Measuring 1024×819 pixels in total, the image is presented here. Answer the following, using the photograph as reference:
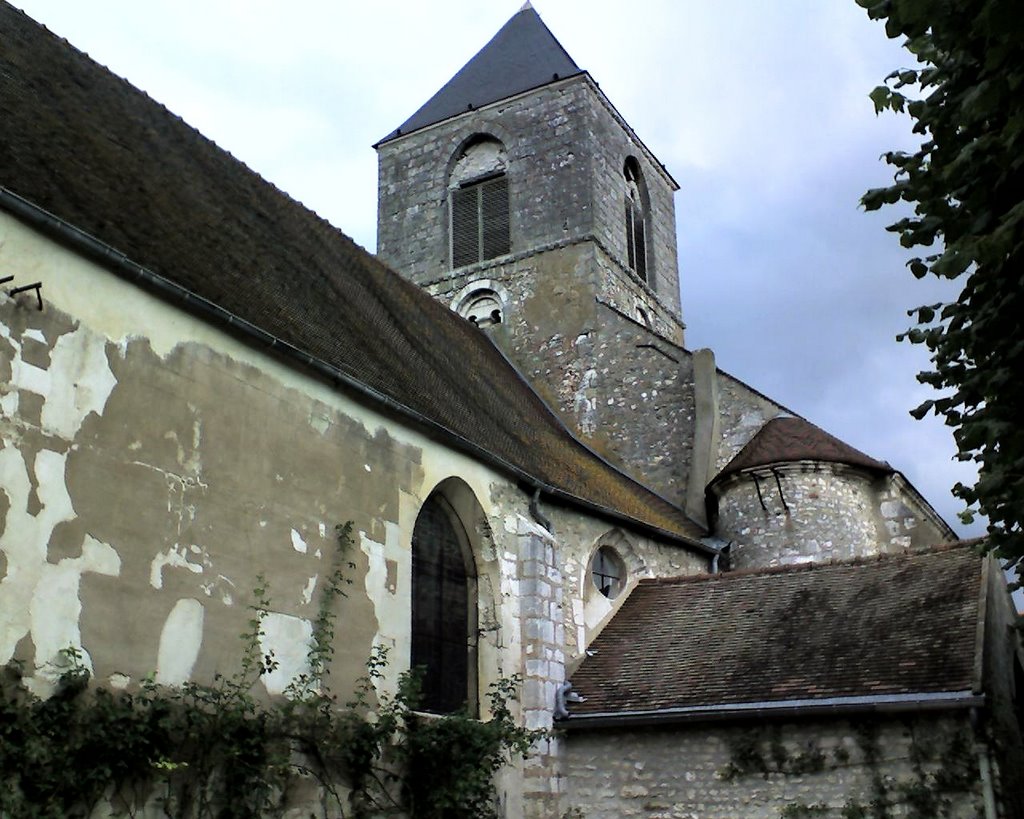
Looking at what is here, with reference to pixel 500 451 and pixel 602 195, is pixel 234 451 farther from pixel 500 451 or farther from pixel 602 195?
pixel 602 195

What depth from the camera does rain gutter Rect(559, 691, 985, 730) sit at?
818 centimetres

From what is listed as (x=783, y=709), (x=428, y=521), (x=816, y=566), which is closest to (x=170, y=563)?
(x=428, y=521)

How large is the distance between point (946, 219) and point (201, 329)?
200 inches

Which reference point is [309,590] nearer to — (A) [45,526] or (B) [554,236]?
(A) [45,526]

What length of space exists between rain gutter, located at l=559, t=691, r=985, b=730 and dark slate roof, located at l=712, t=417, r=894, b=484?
5.35m

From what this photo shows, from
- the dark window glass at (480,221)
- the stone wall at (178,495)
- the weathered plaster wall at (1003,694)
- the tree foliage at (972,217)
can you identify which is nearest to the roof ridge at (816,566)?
the weathered plaster wall at (1003,694)

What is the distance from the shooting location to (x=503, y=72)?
2094 centimetres

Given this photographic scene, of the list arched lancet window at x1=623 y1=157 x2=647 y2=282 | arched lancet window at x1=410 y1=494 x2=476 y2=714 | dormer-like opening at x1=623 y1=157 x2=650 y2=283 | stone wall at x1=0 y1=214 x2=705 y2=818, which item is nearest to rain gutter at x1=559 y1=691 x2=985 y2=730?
stone wall at x1=0 y1=214 x2=705 y2=818

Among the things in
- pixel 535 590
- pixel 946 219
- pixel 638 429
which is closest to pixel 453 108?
pixel 638 429

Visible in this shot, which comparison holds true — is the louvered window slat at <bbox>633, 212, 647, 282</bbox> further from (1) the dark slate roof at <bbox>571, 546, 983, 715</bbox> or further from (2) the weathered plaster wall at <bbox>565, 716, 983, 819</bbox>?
(2) the weathered plaster wall at <bbox>565, 716, 983, 819</bbox>

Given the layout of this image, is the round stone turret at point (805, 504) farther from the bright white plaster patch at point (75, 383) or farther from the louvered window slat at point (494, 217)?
the bright white plaster patch at point (75, 383)

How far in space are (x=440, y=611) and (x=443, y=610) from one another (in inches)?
2.1

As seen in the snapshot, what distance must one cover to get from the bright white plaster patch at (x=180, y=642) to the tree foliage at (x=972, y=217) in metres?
4.67

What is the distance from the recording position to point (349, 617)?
8352mm
